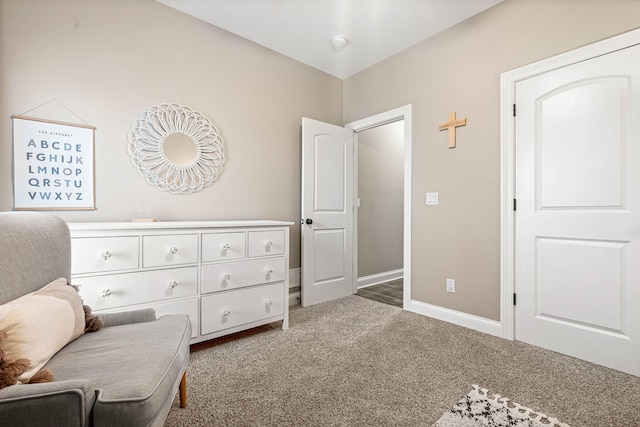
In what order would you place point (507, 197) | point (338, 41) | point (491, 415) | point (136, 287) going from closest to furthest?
point (491, 415) < point (136, 287) < point (507, 197) < point (338, 41)

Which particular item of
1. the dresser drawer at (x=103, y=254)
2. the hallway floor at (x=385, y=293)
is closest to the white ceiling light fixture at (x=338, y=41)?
the dresser drawer at (x=103, y=254)

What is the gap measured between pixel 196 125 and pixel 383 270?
2.99 m

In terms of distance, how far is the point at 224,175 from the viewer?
8.71 ft

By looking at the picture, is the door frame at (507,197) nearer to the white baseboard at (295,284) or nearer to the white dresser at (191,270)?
the white dresser at (191,270)

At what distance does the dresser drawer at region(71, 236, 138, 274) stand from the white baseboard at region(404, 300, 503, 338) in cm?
239

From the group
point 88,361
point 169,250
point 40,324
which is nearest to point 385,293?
point 169,250

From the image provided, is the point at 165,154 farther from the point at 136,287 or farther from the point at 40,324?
the point at 40,324

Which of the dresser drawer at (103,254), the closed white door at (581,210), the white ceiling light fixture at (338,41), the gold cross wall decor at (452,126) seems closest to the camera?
the dresser drawer at (103,254)

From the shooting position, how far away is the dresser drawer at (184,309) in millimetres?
1846

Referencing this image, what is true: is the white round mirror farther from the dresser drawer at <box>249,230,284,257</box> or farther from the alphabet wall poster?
the dresser drawer at <box>249,230,284,257</box>

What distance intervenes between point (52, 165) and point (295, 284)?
2.20 m

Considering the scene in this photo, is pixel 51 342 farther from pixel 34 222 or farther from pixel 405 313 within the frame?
pixel 405 313

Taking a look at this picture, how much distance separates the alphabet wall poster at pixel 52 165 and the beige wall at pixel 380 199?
2.76m

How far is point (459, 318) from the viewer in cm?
251
